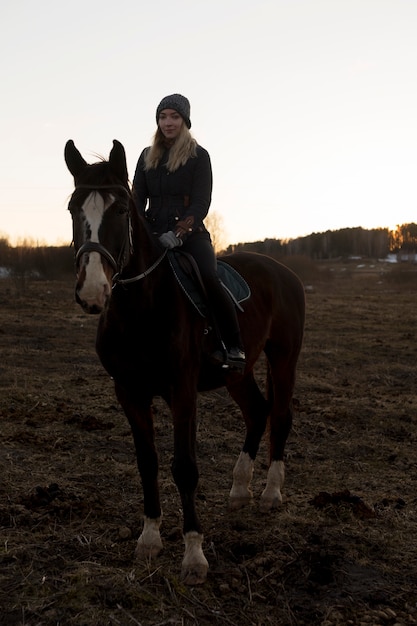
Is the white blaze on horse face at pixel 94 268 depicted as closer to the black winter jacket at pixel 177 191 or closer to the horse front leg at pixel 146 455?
the black winter jacket at pixel 177 191

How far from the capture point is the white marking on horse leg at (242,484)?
502cm

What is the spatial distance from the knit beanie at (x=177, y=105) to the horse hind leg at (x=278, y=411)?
248 centimetres

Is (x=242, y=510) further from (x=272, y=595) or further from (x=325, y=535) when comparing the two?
(x=272, y=595)

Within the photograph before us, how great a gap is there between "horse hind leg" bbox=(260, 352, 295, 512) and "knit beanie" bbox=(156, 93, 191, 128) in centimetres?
248

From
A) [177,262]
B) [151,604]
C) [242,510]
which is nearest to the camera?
[151,604]

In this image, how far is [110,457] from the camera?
6004mm

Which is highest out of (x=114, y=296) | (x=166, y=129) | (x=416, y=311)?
(x=166, y=129)

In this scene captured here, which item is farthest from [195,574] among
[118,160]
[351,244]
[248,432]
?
[351,244]

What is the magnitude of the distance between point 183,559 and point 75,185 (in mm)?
2573

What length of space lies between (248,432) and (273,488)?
2.00 ft

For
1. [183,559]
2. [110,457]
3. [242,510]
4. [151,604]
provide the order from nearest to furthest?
[151,604] → [183,559] → [242,510] → [110,457]

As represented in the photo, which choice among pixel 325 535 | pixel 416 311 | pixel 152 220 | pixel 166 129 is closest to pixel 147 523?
pixel 325 535

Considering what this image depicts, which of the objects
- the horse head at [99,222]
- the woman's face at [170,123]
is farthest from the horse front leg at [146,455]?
the woman's face at [170,123]

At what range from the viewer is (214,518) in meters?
4.75
